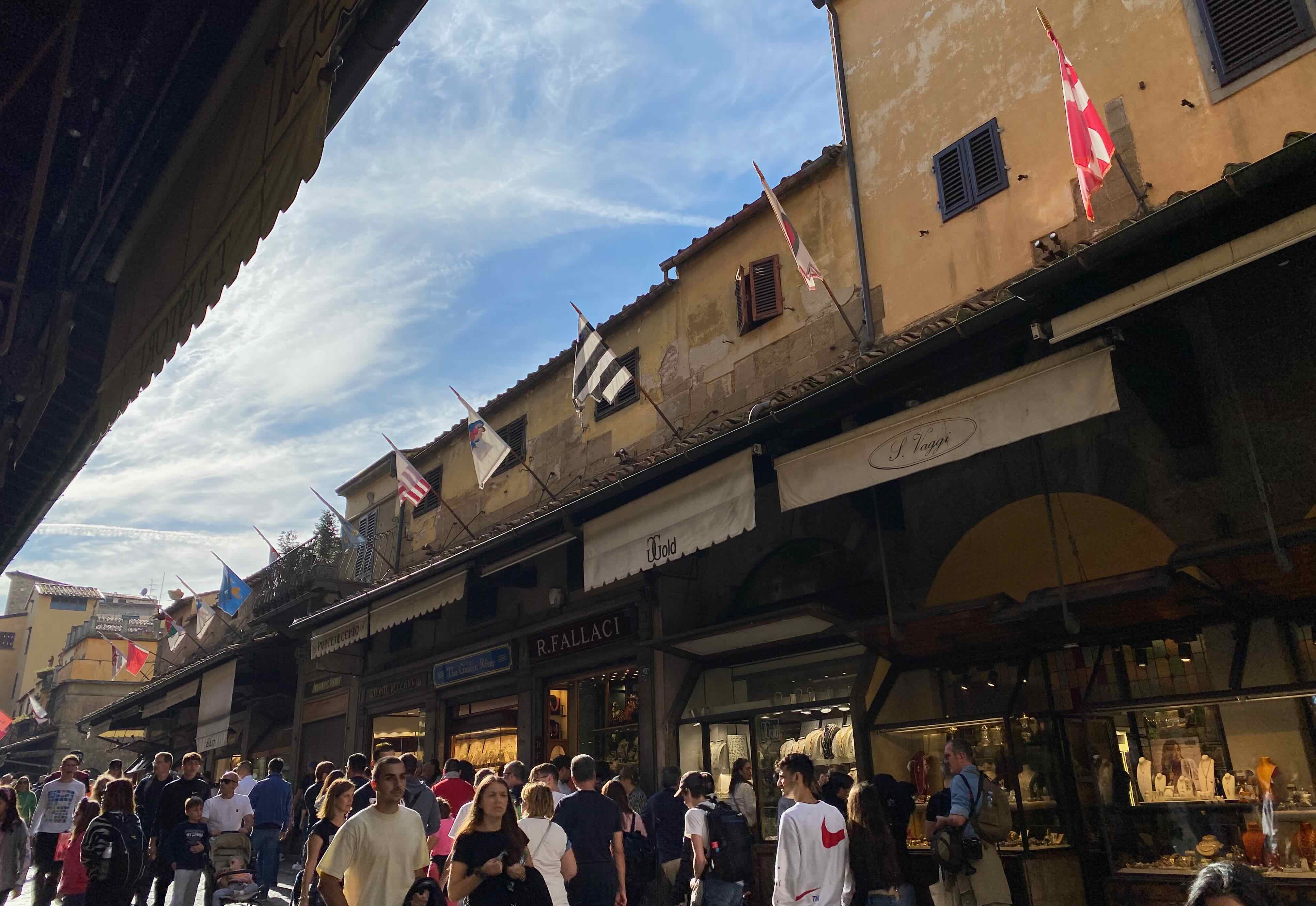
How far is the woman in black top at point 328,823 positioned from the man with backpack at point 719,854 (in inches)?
97.6

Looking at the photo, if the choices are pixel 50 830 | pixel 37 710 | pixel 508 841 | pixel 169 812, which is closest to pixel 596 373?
pixel 169 812

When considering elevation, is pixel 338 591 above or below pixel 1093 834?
above

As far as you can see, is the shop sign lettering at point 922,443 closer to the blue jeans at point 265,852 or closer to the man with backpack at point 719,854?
the man with backpack at point 719,854

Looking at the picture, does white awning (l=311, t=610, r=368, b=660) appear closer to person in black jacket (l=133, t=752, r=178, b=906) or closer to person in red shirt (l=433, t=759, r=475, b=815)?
person in black jacket (l=133, t=752, r=178, b=906)

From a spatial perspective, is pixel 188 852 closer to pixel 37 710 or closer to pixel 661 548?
pixel 661 548

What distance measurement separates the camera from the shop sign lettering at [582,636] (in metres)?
12.5

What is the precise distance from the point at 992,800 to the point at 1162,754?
75.7 inches

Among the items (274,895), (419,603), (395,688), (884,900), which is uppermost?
(419,603)

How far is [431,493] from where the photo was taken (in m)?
20.1

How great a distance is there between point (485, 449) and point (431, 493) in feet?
24.3

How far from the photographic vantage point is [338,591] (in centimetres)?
1908

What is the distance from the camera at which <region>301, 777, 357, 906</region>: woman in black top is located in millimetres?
5984

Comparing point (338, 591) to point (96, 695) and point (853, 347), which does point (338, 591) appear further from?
point (96, 695)

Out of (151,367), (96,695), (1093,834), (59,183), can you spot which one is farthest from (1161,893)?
(96,695)
